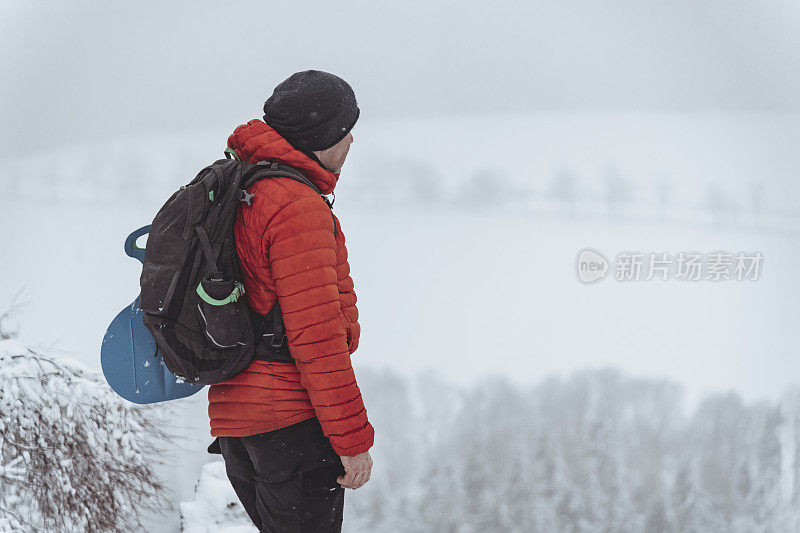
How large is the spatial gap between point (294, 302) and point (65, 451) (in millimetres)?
2060

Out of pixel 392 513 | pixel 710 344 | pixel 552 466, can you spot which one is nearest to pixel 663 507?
pixel 552 466

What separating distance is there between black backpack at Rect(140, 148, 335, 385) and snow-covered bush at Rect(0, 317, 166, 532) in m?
1.81

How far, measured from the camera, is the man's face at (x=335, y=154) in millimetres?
980

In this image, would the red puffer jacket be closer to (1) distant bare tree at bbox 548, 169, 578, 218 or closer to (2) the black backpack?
(2) the black backpack

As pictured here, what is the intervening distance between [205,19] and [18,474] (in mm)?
2232

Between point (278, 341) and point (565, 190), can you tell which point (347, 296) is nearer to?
point (278, 341)

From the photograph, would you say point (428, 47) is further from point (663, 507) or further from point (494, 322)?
point (663, 507)

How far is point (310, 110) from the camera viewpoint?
3.06 ft

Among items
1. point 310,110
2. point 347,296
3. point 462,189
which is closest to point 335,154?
point 310,110

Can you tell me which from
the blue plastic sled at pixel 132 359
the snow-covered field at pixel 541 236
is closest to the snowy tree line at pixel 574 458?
the snow-covered field at pixel 541 236

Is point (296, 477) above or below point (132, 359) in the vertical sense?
below

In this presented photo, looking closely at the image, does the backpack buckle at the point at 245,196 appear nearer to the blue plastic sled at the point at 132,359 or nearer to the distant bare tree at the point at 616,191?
the blue plastic sled at the point at 132,359

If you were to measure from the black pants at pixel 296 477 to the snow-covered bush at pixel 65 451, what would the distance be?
1.75 m

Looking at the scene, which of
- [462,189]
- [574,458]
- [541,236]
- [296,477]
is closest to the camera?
[296,477]
